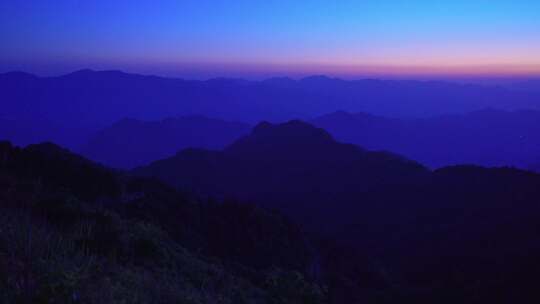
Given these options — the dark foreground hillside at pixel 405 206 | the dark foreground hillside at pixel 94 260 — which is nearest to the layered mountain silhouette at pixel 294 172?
the dark foreground hillside at pixel 405 206

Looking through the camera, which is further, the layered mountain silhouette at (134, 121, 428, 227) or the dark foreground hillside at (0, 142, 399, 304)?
the layered mountain silhouette at (134, 121, 428, 227)

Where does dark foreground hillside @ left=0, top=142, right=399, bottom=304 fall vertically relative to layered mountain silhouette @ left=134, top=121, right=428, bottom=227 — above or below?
above

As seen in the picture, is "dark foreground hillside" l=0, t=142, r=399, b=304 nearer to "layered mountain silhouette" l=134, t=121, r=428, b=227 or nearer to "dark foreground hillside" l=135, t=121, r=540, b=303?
"dark foreground hillside" l=135, t=121, r=540, b=303

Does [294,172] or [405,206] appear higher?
[405,206]

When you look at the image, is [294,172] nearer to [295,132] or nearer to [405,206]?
[295,132]

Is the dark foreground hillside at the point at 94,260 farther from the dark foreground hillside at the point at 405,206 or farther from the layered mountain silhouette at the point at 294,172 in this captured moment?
the layered mountain silhouette at the point at 294,172

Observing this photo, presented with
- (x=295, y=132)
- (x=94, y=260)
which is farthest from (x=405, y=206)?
(x=94, y=260)

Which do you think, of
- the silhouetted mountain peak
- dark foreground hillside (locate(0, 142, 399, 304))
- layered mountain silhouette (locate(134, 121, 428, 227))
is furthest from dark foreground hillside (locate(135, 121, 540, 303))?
dark foreground hillside (locate(0, 142, 399, 304))

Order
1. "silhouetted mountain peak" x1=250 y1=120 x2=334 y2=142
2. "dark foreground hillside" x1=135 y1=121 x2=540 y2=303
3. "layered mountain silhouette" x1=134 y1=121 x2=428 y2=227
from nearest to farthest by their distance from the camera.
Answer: "dark foreground hillside" x1=135 y1=121 x2=540 y2=303
"layered mountain silhouette" x1=134 y1=121 x2=428 y2=227
"silhouetted mountain peak" x1=250 y1=120 x2=334 y2=142

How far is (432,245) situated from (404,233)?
226 inches

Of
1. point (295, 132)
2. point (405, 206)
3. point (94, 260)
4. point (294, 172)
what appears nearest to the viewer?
point (94, 260)

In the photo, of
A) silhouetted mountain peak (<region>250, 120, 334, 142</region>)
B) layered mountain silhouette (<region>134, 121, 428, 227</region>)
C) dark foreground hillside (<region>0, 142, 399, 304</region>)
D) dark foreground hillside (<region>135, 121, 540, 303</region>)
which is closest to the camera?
dark foreground hillside (<region>0, 142, 399, 304</region>)

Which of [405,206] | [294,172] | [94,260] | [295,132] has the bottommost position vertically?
[294,172]

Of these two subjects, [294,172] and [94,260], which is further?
[294,172]
